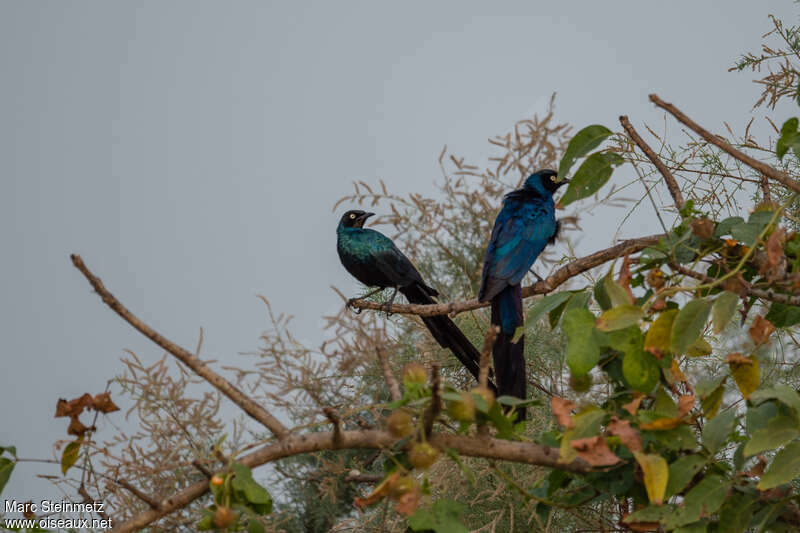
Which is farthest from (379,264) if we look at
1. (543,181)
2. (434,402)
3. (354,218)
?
(434,402)

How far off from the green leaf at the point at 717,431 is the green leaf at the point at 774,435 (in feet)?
0.09

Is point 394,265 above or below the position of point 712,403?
above

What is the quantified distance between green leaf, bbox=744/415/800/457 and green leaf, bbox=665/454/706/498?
2.0 inches

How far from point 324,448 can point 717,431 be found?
1.45 feet

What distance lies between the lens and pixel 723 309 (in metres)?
0.93

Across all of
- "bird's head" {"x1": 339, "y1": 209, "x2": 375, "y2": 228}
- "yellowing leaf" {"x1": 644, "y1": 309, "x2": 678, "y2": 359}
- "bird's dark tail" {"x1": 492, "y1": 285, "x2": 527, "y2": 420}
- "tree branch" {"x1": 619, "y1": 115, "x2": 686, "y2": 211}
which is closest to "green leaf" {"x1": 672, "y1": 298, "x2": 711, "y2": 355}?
"yellowing leaf" {"x1": 644, "y1": 309, "x2": 678, "y2": 359}

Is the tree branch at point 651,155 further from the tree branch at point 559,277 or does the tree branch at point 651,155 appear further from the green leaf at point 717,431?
the green leaf at point 717,431

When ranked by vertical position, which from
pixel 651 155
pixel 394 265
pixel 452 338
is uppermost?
pixel 394 265

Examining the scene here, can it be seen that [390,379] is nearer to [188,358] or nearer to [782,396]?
[188,358]

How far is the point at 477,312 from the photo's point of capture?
2.85 metres

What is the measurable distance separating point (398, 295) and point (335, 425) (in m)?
2.37

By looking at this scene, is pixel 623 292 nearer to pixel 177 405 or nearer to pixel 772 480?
pixel 772 480

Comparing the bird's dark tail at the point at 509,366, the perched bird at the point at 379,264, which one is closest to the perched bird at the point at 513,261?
the bird's dark tail at the point at 509,366

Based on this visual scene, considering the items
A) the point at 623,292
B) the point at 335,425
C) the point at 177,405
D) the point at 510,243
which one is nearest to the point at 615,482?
the point at 623,292
